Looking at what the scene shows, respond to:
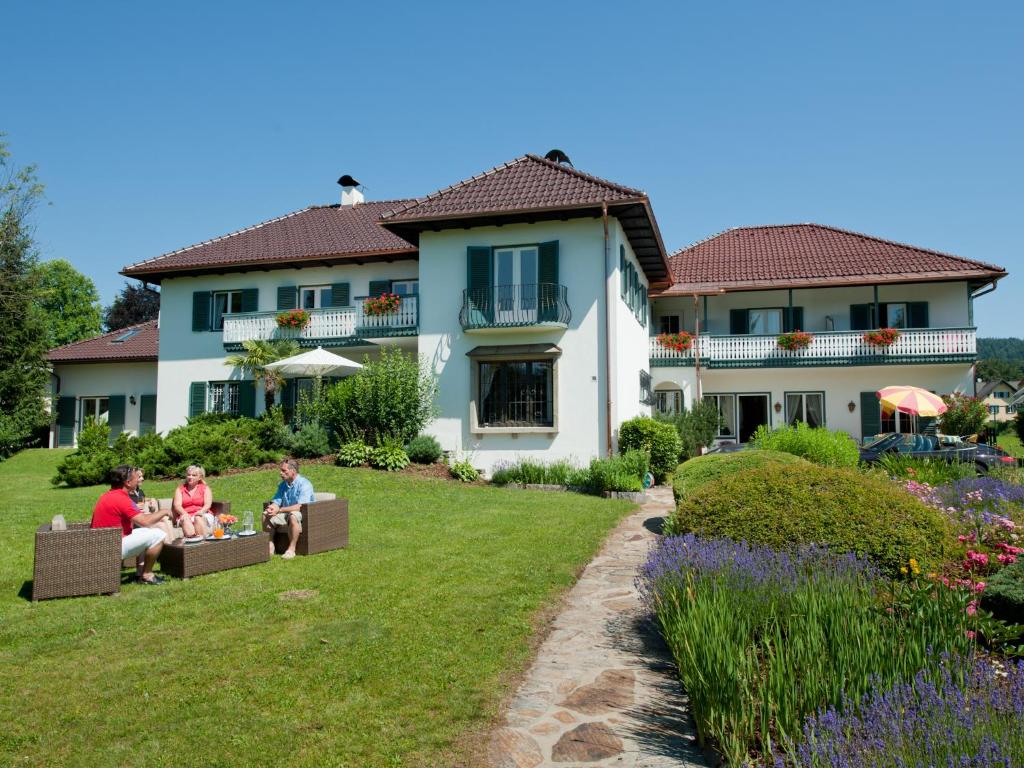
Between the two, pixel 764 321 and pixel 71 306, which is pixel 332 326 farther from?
pixel 71 306

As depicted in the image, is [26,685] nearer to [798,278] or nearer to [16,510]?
[16,510]

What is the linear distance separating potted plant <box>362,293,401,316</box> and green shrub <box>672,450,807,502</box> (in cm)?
1171

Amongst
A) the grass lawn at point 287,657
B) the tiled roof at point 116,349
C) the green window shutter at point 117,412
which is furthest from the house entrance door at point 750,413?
the green window shutter at point 117,412

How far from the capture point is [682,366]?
25.3 meters

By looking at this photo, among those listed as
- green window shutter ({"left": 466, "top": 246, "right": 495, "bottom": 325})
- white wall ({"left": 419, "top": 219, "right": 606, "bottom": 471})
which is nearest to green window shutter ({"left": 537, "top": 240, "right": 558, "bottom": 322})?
white wall ({"left": 419, "top": 219, "right": 606, "bottom": 471})

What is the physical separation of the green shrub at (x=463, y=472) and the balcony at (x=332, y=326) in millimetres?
4532

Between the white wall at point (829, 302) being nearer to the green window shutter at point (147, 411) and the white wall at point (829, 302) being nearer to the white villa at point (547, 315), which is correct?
the white villa at point (547, 315)

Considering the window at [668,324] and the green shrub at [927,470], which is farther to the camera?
the window at [668,324]

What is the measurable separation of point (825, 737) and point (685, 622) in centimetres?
154

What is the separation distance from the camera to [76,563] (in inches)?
263

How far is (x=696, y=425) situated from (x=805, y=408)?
18.0ft

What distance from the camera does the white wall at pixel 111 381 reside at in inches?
1037

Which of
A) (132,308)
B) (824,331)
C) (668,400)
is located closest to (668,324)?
(668,400)

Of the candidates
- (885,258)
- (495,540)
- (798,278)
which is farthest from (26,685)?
(885,258)
